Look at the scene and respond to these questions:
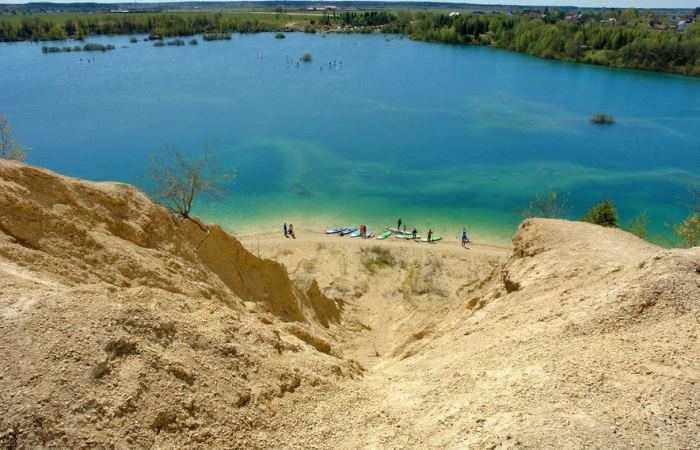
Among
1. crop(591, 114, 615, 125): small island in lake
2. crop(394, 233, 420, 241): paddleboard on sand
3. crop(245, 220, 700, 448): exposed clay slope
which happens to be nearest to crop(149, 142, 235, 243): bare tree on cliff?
crop(245, 220, 700, 448): exposed clay slope

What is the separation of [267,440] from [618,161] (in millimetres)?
65981

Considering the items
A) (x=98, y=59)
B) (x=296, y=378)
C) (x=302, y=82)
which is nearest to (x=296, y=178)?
(x=296, y=378)

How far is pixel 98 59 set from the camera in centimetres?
12619

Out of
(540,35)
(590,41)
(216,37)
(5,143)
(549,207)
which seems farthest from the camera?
(216,37)

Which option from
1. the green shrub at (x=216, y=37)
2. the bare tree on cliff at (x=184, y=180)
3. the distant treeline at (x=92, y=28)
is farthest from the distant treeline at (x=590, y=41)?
the bare tree on cliff at (x=184, y=180)

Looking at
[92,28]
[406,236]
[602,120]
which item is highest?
[92,28]

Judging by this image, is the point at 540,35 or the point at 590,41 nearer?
the point at 590,41

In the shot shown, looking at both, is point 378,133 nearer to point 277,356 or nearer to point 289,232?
point 289,232

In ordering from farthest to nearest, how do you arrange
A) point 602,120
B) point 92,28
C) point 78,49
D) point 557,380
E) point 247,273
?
point 92,28 → point 78,49 → point 602,120 → point 247,273 → point 557,380

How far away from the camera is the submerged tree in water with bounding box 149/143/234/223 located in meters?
20.9

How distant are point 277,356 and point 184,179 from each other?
2083 centimetres

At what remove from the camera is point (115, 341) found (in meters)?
9.14

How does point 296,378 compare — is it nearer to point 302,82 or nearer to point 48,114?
point 48,114

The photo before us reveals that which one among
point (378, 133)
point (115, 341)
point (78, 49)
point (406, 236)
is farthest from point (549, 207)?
point (78, 49)
